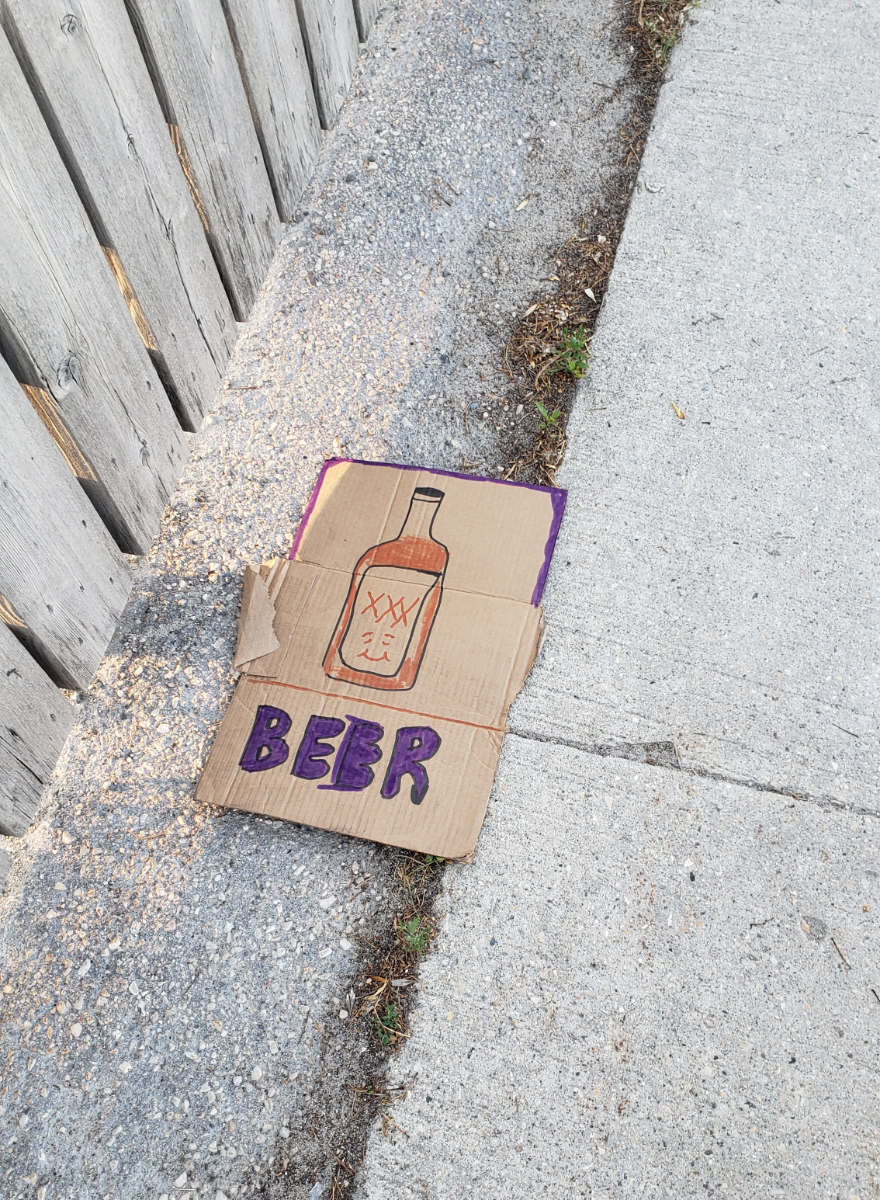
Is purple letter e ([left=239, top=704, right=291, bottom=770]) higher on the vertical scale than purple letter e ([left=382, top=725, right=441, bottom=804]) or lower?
higher

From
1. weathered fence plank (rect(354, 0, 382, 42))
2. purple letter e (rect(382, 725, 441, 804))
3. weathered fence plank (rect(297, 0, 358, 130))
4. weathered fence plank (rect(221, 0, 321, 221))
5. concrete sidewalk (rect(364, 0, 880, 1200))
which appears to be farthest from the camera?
weathered fence plank (rect(354, 0, 382, 42))

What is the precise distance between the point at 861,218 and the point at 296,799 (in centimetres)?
Answer: 233

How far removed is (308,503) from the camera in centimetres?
214

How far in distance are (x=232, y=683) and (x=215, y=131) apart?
1280 mm

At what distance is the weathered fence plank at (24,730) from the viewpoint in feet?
5.32

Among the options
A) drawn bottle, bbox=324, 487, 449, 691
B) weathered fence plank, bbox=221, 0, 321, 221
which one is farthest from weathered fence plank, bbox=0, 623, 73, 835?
weathered fence plank, bbox=221, 0, 321, 221

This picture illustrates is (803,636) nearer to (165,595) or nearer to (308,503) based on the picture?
(308,503)

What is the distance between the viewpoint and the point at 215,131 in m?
1.98

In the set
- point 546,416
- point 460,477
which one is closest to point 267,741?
point 460,477

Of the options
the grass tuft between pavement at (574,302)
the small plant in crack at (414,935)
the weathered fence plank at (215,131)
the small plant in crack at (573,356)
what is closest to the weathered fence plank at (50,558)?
the weathered fence plank at (215,131)

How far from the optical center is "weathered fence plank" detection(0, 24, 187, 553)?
142 centimetres

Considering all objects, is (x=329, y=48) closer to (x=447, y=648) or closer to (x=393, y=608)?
(x=393, y=608)

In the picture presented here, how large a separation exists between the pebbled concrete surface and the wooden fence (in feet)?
→ 0.44

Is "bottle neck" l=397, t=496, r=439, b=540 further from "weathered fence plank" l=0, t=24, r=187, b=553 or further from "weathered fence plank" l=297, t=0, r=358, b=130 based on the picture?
"weathered fence plank" l=297, t=0, r=358, b=130
